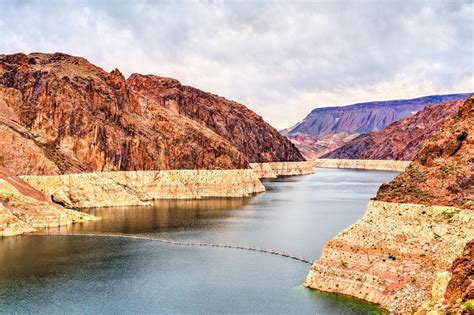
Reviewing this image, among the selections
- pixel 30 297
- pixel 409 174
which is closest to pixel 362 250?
pixel 409 174

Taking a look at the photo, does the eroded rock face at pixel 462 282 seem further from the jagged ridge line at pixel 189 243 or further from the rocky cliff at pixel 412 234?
the jagged ridge line at pixel 189 243

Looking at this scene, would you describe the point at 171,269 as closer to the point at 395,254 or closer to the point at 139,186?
the point at 395,254

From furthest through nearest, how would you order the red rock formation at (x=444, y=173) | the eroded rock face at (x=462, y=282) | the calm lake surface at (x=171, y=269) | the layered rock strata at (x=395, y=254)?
1. the calm lake surface at (x=171, y=269)
2. the red rock formation at (x=444, y=173)
3. the layered rock strata at (x=395, y=254)
4. the eroded rock face at (x=462, y=282)

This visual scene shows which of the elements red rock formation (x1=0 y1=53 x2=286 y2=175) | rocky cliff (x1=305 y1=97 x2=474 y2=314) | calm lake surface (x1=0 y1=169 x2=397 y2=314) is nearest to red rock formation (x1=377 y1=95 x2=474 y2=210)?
rocky cliff (x1=305 y1=97 x2=474 y2=314)

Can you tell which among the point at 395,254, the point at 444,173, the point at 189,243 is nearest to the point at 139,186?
the point at 189,243

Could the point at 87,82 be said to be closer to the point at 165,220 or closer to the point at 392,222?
the point at 165,220

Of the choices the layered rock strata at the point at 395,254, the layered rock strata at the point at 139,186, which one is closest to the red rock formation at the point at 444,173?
the layered rock strata at the point at 395,254
